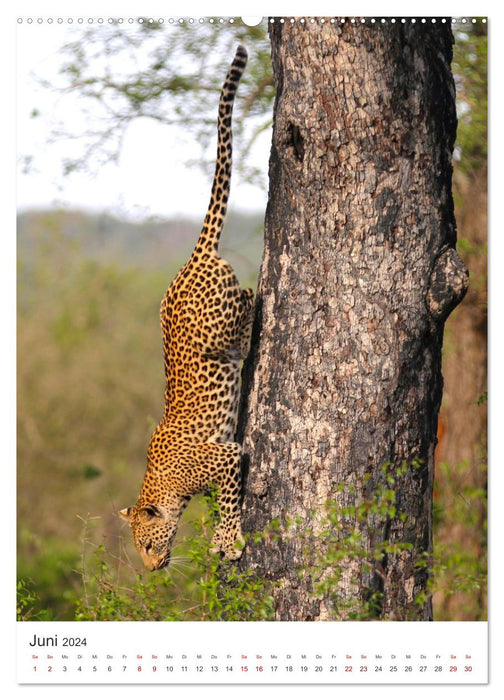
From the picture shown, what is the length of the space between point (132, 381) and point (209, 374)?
10999mm

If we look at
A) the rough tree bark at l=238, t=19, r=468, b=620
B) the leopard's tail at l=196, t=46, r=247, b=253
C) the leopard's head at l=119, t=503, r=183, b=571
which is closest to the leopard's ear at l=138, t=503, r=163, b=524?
the leopard's head at l=119, t=503, r=183, b=571

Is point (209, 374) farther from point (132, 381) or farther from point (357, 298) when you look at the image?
point (132, 381)

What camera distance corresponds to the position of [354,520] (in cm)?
412

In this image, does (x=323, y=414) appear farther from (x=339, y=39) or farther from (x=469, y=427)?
→ (x=469, y=427)

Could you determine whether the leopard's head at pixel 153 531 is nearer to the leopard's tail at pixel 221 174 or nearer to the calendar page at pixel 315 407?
the calendar page at pixel 315 407

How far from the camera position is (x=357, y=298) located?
13.4ft

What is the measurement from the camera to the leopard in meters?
4.52

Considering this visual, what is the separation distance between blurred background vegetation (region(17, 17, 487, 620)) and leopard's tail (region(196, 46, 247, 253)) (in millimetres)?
1144

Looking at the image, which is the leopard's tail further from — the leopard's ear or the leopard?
the leopard's ear

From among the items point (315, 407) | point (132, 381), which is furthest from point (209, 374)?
point (132, 381)
